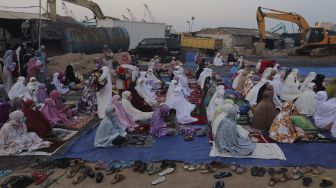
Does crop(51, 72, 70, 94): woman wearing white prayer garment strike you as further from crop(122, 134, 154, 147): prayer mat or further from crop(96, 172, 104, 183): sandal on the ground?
crop(96, 172, 104, 183): sandal on the ground

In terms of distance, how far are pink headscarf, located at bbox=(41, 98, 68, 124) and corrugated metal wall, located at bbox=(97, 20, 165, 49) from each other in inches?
735

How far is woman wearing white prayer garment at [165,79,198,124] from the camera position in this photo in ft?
29.3

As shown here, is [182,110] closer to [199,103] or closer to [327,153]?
[199,103]

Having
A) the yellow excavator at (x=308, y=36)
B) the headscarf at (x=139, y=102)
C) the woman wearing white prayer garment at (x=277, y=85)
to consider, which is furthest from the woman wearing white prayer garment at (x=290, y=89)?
the yellow excavator at (x=308, y=36)

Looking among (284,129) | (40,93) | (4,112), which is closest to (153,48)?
(40,93)

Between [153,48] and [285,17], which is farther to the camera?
[285,17]

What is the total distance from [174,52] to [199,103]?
50.8 feet

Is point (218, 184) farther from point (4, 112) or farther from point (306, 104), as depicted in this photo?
point (4, 112)

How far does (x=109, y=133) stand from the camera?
24.4 ft

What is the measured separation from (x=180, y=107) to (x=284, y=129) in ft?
9.33

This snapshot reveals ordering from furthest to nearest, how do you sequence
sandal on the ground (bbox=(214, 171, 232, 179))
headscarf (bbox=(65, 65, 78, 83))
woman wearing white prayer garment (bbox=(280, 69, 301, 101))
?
headscarf (bbox=(65, 65, 78, 83)) < woman wearing white prayer garment (bbox=(280, 69, 301, 101)) < sandal on the ground (bbox=(214, 171, 232, 179))

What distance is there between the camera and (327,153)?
672cm

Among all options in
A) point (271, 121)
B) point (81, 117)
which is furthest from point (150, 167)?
point (81, 117)

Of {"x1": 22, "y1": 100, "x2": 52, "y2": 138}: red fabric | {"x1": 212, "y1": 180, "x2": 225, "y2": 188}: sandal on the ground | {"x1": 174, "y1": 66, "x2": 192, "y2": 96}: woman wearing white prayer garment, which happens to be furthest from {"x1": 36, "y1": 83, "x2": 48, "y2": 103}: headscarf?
{"x1": 212, "y1": 180, "x2": 225, "y2": 188}: sandal on the ground
